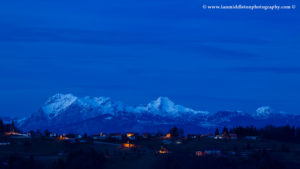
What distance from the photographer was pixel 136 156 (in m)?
162

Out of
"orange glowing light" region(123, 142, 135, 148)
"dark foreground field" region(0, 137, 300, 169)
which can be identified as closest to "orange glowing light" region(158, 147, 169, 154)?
"dark foreground field" region(0, 137, 300, 169)

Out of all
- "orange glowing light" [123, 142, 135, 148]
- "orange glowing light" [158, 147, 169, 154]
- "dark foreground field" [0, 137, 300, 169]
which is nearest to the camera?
"dark foreground field" [0, 137, 300, 169]

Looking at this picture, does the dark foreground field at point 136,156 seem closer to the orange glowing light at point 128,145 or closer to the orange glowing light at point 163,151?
the orange glowing light at point 163,151

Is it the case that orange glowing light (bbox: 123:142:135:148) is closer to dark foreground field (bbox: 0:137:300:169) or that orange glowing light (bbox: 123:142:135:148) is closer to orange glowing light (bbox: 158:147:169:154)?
dark foreground field (bbox: 0:137:300:169)

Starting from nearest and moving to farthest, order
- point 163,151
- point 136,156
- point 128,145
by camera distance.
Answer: point 136,156 → point 163,151 → point 128,145

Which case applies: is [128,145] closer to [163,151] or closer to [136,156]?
[163,151]

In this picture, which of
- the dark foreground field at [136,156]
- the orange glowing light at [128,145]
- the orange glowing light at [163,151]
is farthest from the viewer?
the orange glowing light at [128,145]

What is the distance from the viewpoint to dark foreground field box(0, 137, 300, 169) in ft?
489

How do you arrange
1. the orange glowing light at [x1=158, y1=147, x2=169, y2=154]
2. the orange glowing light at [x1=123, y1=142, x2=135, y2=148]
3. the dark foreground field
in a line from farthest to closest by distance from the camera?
the orange glowing light at [x1=123, y1=142, x2=135, y2=148] → the orange glowing light at [x1=158, y1=147, x2=169, y2=154] → the dark foreground field

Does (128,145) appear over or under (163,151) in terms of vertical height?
over

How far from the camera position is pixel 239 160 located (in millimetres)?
160000

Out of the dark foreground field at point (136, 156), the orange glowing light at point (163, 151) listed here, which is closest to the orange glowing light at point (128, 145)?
the dark foreground field at point (136, 156)

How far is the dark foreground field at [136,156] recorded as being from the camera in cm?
14912

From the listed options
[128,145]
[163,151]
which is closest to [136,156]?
[163,151]
